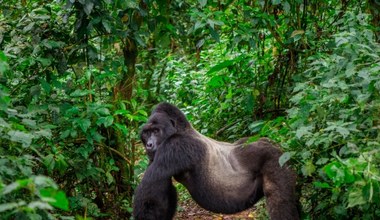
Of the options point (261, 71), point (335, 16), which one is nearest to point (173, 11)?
point (261, 71)

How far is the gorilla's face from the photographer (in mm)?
5297

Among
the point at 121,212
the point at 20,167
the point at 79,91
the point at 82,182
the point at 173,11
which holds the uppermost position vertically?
the point at 173,11

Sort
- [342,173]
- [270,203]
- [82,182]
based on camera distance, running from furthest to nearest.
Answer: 1. [82,182]
2. [270,203]
3. [342,173]

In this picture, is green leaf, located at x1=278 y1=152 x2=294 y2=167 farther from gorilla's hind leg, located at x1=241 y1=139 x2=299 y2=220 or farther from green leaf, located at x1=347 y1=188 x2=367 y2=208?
green leaf, located at x1=347 y1=188 x2=367 y2=208

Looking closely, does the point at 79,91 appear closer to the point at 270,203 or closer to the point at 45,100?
the point at 45,100

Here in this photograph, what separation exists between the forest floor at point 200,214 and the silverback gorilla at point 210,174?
106 cm

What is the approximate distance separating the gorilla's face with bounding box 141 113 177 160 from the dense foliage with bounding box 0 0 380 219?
26 centimetres

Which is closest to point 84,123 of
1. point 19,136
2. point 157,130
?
point 157,130

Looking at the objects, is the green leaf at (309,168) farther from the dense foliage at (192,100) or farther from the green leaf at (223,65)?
the green leaf at (223,65)

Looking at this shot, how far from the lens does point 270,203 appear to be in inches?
191

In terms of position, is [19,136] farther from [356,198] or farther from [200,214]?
[200,214]

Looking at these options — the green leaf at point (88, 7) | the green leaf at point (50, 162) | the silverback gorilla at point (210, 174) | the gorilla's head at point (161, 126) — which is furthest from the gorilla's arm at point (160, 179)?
the green leaf at point (88, 7)

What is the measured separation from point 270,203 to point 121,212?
1.67m

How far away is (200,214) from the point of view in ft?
21.4
